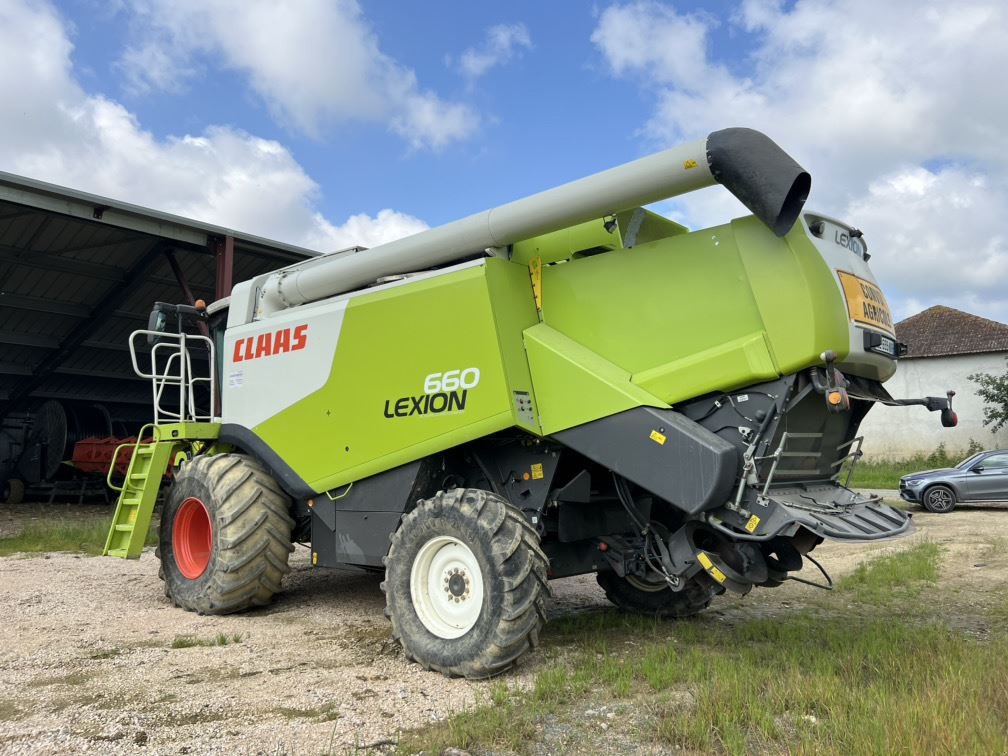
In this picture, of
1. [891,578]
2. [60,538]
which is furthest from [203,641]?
[60,538]

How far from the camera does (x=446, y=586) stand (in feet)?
16.5

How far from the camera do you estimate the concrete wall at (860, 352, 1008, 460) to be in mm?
27688

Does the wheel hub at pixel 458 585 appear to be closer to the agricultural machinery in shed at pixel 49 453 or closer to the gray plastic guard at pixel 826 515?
the gray plastic guard at pixel 826 515

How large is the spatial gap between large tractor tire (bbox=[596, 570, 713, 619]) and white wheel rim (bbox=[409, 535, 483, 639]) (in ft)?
5.86

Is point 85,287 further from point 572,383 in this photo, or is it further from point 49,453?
point 572,383

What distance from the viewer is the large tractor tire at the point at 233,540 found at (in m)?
6.25

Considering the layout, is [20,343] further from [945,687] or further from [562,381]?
[945,687]

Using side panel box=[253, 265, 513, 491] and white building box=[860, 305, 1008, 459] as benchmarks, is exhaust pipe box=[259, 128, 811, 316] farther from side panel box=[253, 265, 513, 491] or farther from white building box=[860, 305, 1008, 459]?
white building box=[860, 305, 1008, 459]

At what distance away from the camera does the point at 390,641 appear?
5594 mm

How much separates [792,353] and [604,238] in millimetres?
1488

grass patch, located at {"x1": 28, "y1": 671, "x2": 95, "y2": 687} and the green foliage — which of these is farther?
the green foliage

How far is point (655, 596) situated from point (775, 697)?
2.43 m

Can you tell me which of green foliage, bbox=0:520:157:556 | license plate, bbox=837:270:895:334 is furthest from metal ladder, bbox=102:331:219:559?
license plate, bbox=837:270:895:334

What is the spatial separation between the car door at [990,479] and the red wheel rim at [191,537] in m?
14.4
